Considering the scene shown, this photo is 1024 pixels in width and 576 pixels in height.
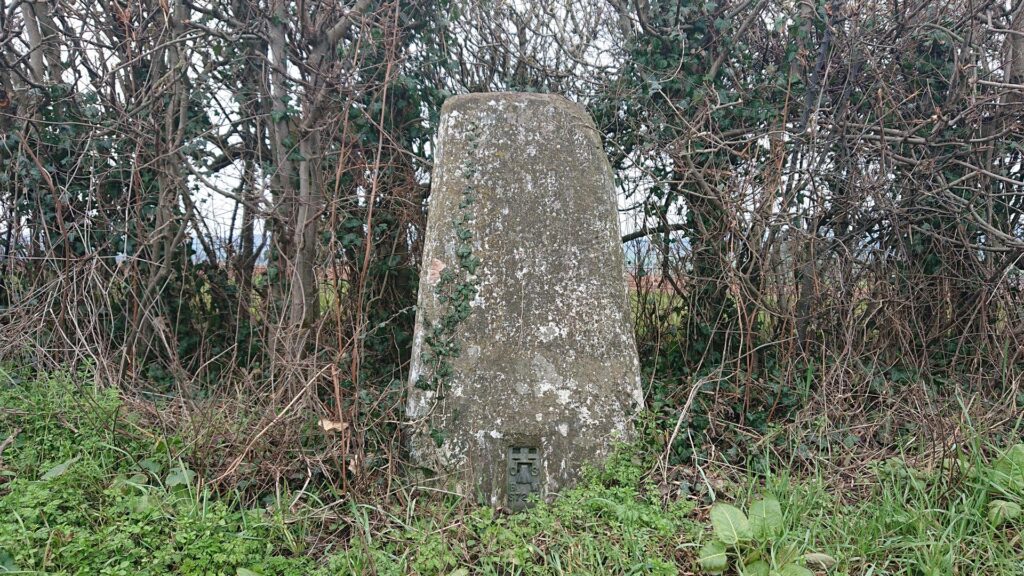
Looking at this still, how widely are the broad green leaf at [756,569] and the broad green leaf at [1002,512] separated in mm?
849

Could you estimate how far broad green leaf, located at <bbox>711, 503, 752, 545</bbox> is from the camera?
218 cm

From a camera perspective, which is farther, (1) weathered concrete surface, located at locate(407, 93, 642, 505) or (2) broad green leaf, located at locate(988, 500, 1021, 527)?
(1) weathered concrete surface, located at locate(407, 93, 642, 505)

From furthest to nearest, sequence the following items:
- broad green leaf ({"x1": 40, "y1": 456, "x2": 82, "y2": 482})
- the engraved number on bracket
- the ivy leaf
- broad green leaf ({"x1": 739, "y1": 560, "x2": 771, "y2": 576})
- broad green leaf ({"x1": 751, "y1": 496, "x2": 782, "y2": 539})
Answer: the engraved number on bracket, broad green leaf ({"x1": 40, "y1": 456, "x2": 82, "y2": 482}), broad green leaf ({"x1": 751, "y1": 496, "x2": 782, "y2": 539}), broad green leaf ({"x1": 739, "y1": 560, "x2": 771, "y2": 576}), the ivy leaf

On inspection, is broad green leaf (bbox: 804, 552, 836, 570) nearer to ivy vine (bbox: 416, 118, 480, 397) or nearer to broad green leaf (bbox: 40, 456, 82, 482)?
ivy vine (bbox: 416, 118, 480, 397)

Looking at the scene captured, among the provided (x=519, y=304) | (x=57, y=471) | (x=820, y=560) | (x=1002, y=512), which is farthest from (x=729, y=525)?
(x=57, y=471)

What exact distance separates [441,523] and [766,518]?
1.15 metres

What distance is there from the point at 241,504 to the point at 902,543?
2.30m

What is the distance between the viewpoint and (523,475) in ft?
8.73

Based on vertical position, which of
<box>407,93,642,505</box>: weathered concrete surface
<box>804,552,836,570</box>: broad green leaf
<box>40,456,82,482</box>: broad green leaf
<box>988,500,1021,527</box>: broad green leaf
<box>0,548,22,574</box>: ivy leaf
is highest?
<box>407,93,642,505</box>: weathered concrete surface

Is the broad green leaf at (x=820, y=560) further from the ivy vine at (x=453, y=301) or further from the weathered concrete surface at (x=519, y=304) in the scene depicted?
the ivy vine at (x=453, y=301)

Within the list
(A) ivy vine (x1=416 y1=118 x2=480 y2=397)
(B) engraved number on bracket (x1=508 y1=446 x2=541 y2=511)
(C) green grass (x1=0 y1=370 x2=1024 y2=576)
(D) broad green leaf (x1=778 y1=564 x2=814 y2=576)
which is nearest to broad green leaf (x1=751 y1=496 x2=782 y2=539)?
(C) green grass (x1=0 y1=370 x2=1024 y2=576)

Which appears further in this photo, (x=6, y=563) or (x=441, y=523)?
(x=441, y=523)

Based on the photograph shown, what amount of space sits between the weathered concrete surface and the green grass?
210mm

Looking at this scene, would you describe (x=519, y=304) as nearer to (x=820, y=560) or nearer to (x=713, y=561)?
(x=713, y=561)
